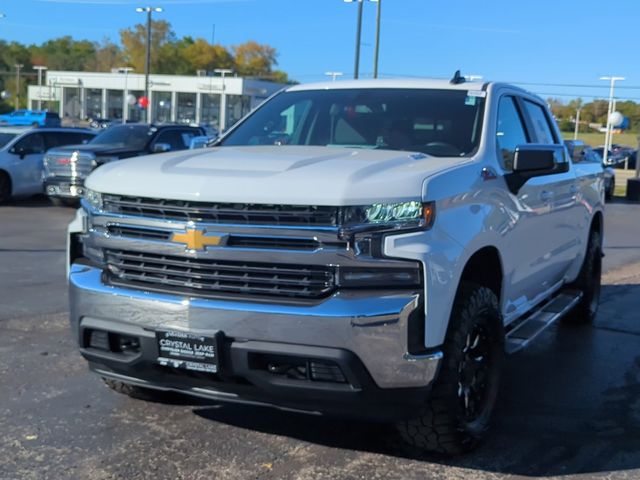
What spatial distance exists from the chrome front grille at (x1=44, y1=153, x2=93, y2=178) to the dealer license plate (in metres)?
11.7

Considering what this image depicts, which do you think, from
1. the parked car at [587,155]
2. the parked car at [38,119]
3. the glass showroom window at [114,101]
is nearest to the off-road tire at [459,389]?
the parked car at [587,155]

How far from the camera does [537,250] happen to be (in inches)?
207

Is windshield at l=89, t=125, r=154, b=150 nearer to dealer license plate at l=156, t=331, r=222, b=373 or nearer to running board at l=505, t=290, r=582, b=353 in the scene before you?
running board at l=505, t=290, r=582, b=353

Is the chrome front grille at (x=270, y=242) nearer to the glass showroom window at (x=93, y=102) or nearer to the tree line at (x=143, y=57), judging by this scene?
the glass showroom window at (x=93, y=102)

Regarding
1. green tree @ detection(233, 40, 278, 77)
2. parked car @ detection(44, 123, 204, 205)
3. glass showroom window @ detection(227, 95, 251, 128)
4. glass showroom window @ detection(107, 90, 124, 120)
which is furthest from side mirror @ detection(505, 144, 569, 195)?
green tree @ detection(233, 40, 278, 77)

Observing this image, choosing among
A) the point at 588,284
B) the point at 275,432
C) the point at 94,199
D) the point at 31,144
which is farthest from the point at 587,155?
the point at 31,144

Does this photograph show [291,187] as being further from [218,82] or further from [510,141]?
[218,82]

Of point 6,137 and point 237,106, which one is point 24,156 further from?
point 237,106

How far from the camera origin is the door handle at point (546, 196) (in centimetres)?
527

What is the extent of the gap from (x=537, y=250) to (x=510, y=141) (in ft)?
2.53

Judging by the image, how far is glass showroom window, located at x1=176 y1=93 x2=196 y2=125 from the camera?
87688 mm

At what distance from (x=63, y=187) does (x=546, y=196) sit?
11.9 metres

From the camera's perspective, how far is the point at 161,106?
88.4 m

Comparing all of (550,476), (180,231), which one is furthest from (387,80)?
(550,476)
